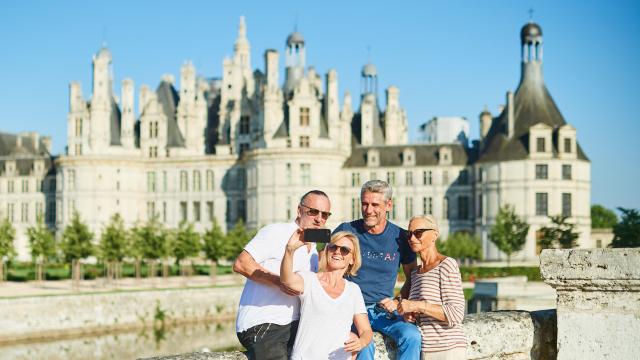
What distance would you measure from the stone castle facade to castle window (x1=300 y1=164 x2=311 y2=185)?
65mm

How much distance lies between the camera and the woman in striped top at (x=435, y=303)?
6738 millimetres

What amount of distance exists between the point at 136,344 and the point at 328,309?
29.8 m

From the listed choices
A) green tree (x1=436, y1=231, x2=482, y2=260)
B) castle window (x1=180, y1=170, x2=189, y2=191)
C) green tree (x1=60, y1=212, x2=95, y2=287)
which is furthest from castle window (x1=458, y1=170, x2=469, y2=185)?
green tree (x1=60, y1=212, x2=95, y2=287)

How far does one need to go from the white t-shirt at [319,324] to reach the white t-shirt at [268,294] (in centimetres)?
20

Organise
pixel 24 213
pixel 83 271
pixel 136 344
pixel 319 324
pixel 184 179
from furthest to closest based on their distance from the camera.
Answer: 1. pixel 24 213
2. pixel 184 179
3. pixel 83 271
4. pixel 136 344
5. pixel 319 324

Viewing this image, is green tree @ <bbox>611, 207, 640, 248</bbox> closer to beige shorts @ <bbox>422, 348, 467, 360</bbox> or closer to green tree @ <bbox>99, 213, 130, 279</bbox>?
green tree @ <bbox>99, 213, 130, 279</bbox>

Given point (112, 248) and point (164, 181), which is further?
point (164, 181)

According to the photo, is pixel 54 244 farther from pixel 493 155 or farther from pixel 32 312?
pixel 493 155

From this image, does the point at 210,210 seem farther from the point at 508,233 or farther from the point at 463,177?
the point at 508,233

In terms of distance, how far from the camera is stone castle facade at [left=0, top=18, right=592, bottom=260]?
199ft

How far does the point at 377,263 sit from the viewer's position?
739 centimetres

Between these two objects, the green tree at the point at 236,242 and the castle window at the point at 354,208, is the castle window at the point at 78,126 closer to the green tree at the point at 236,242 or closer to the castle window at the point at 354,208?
the green tree at the point at 236,242

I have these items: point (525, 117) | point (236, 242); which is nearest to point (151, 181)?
point (236, 242)

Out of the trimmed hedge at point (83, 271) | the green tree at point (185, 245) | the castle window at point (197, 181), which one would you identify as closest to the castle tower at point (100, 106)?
the castle window at point (197, 181)
